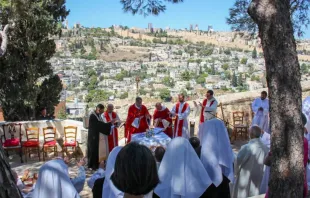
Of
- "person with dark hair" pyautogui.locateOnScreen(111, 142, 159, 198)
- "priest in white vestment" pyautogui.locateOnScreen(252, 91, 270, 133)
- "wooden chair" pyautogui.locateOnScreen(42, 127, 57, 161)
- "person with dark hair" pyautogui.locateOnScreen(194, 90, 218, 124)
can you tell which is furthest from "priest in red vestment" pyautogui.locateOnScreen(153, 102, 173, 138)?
"person with dark hair" pyautogui.locateOnScreen(111, 142, 159, 198)

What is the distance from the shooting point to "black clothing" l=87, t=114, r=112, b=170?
882cm

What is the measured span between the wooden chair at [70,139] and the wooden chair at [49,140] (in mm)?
292

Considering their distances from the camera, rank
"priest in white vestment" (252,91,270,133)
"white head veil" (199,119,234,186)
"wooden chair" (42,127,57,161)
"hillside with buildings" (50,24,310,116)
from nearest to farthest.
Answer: "white head veil" (199,119,234,186) < "wooden chair" (42,127,57,161) < "priest in white vestment" (252,91,270,133) < "hillside with buildings" (50,24,310,116)

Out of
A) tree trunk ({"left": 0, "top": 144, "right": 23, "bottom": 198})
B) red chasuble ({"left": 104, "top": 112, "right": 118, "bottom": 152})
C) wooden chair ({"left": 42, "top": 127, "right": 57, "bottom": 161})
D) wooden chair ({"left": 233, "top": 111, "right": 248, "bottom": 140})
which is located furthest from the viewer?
wooden chair ({"left": 233, "top": 111, "right": 248, "bottom": 140})

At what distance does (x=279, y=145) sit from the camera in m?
3.75

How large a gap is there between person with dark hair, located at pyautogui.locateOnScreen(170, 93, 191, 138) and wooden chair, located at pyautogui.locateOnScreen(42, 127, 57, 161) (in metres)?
3.37

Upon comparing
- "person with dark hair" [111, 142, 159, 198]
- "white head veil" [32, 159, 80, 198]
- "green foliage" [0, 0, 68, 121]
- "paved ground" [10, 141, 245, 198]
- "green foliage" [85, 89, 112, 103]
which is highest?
"green foliage" [0, 0, 68, 121]

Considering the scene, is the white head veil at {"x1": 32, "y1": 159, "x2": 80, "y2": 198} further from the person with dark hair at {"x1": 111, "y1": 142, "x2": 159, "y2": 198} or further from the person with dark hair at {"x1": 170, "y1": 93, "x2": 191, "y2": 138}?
the person with dark hair at {"x1": 170, "y1": 93, "x2": 191, "y2": 138}

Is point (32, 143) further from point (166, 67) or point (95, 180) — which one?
point (166, 67)

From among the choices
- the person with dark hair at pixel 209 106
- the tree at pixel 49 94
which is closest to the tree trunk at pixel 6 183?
the person with dark hair at pixel 209 106

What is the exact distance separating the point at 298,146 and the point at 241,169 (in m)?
1.64

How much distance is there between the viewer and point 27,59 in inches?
502

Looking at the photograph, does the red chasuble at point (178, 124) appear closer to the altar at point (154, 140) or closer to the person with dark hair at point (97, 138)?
the altar at point (154, 140)

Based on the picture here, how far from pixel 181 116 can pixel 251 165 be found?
5.38 m
